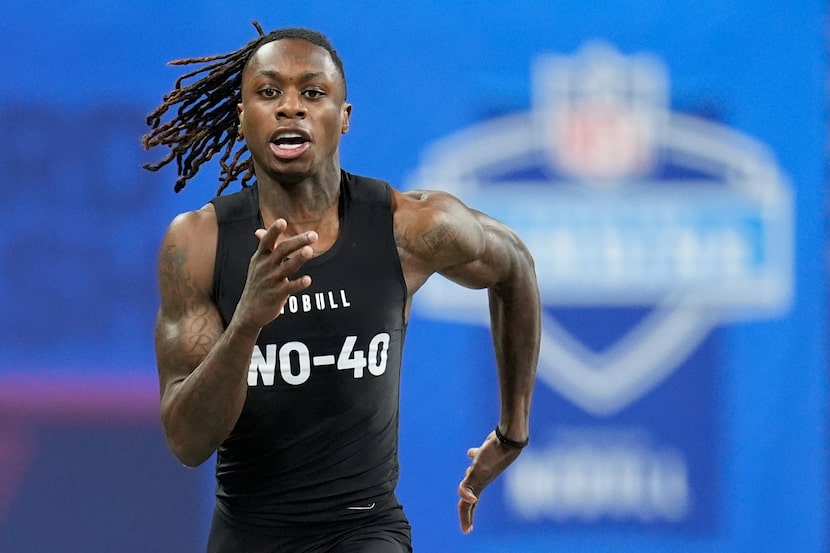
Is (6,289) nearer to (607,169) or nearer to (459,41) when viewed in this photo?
(459,41)

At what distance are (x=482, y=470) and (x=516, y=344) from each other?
36 cm

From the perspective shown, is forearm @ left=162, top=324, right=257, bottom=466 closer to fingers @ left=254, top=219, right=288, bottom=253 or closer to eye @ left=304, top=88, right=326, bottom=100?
fingers @ left=254, top=219, right=288, bottom=253

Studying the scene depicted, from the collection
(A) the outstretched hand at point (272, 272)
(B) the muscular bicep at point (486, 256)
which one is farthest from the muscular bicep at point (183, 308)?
(B) the muscular bicep at point (486, 256)

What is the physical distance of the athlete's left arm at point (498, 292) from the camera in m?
3.00

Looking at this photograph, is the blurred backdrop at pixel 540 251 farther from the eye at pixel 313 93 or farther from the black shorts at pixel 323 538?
the eye at pixel 313 93

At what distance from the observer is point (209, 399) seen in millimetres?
2461

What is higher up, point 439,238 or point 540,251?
point 540,251

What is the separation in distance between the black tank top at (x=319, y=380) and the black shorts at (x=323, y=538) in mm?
25

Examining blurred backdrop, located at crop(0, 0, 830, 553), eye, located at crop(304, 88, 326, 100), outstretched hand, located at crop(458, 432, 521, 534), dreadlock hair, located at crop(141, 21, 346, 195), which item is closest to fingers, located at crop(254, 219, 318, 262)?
eye, located at crop(304, 88, 326, 100)

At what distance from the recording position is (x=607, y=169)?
480 cm

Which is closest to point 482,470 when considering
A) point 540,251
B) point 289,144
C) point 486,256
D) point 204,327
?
point 486,256

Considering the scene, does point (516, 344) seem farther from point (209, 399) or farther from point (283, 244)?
point (283, 244)

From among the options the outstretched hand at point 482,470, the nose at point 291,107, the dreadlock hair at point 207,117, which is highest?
the dreadlock hair at point 207,117

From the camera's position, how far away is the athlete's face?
272 centimetres
